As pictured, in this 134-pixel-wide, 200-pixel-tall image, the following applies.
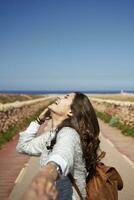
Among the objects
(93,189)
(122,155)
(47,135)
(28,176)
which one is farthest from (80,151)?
(122,155)

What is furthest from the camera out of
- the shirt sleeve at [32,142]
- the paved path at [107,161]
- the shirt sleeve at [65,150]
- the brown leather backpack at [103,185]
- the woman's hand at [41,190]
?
the paved path at [107,161]

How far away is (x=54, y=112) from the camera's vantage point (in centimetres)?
354

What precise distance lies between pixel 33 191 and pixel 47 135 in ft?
6.73

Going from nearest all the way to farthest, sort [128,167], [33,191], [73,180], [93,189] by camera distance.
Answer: [33,191]
[73,180]
[93,189]
[128,167]

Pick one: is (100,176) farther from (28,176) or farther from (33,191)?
(28,176)

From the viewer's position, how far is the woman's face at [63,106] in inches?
138

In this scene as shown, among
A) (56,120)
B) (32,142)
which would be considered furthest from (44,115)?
(56,120)

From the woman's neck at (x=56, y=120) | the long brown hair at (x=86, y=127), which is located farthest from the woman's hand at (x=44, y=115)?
the long brown hair at (x=86, y=127)

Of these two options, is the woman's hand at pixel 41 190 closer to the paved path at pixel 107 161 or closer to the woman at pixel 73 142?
the woman at pixel 73 142

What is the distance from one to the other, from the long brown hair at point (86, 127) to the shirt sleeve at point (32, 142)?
62cm

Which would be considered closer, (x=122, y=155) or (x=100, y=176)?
(x=100, y=176)

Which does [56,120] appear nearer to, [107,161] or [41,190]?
[41,190]

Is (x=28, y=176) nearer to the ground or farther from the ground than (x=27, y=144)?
nearer to the ground

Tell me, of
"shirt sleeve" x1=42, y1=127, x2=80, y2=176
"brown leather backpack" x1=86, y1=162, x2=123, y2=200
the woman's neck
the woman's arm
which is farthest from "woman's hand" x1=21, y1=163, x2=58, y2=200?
the woman's neck
